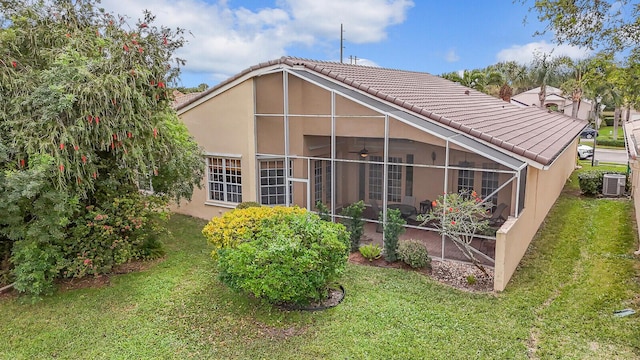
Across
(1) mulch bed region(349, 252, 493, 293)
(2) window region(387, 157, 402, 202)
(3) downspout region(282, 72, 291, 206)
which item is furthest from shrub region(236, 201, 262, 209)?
(2) window region(387, 157, 402, 202)

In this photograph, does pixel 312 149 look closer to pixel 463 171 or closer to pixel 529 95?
pixel 463 171

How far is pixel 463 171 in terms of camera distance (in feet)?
40.4

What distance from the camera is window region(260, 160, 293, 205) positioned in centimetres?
1561

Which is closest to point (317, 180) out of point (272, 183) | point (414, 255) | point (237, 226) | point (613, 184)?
point (272, 183)

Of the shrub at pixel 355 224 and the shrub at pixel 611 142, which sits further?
the shrub at pixel 611 142

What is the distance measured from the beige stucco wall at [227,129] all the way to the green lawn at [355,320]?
4716mm

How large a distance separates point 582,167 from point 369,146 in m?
23.7

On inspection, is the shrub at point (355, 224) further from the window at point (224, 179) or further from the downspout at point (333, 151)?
the window at point (224, 179)

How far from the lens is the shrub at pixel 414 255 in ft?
37.7

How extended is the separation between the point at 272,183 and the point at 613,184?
619 inches

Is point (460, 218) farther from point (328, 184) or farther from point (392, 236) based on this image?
point (328, 184)

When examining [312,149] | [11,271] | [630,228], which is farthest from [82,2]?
[630,228]

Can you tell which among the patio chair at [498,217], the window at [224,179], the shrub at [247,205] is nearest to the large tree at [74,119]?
the shrub at [247,205]

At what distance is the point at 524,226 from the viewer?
12.2 metres
